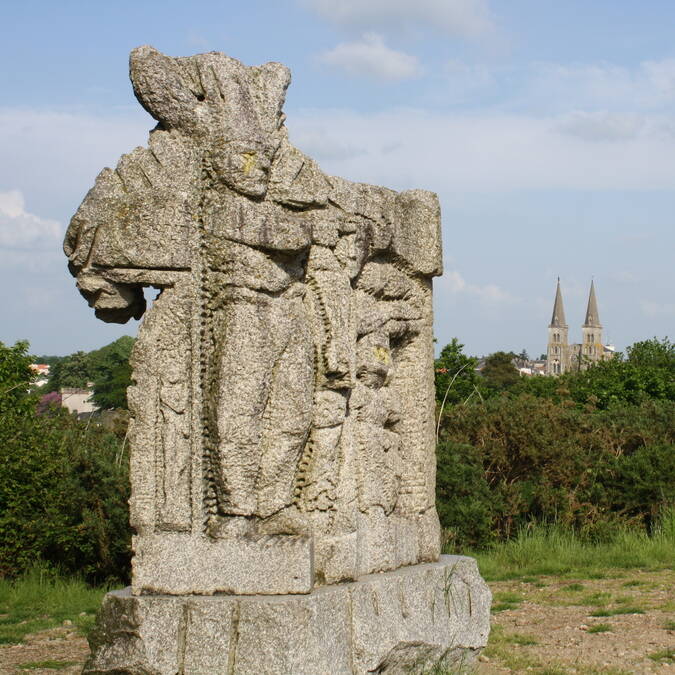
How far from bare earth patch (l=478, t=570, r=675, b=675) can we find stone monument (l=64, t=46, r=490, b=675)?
3.98ft

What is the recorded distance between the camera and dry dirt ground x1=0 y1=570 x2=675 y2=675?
6.85 m

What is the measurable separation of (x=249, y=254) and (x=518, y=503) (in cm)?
666

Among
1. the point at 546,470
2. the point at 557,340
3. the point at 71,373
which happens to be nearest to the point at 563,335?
the point at 557,340

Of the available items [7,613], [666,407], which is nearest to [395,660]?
[7,613]

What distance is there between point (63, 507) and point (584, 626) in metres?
4.46

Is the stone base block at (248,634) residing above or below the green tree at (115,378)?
below

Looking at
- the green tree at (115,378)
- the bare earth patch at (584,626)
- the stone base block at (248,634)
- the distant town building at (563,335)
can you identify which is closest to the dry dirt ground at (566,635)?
the bare earth patch at (584,626)

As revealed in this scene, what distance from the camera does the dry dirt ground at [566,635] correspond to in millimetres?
6852

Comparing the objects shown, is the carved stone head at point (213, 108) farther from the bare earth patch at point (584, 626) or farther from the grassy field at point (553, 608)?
the bare earth patch at point (584, 626)

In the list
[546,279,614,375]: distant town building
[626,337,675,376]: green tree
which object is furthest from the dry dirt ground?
[546,279,614,375]: distant town building

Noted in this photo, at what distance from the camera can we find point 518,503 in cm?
1147

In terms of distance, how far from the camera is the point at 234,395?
542 cm

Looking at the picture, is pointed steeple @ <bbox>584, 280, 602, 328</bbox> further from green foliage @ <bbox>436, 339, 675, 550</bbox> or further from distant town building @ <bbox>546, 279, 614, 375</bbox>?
green foliage @ <bbox>436, 339, 675, 550</bbox>

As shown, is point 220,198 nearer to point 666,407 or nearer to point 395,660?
point 395,660
